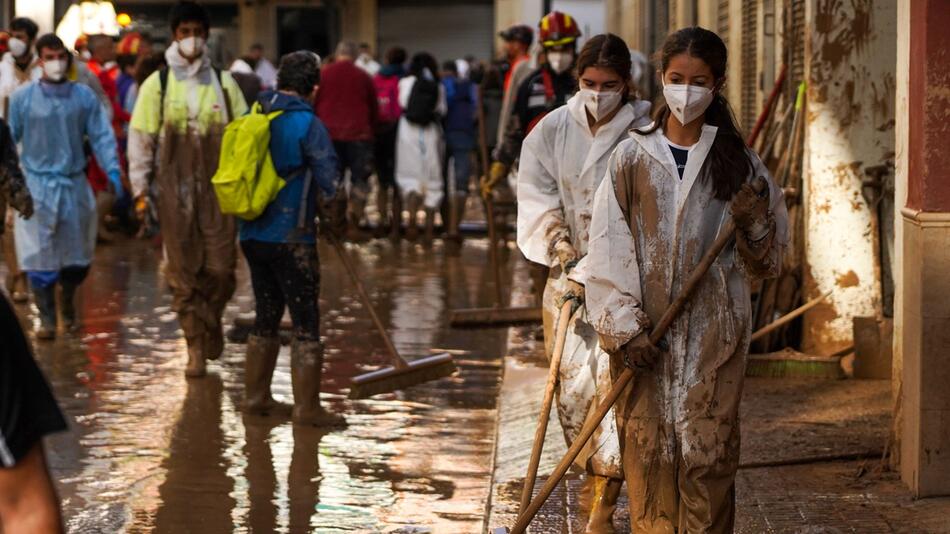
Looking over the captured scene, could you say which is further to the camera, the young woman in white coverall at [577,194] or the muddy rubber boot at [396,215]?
the muddy rubber boot at [396,215]

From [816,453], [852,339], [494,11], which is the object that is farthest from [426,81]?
[494,11]

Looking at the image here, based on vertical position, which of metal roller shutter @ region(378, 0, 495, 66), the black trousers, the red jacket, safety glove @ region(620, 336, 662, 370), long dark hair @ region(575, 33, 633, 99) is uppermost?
metal roller shutter @ region(378, 0, 495, 66)

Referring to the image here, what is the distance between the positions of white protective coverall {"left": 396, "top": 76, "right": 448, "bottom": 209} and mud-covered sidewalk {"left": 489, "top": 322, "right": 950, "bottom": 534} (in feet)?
27.4

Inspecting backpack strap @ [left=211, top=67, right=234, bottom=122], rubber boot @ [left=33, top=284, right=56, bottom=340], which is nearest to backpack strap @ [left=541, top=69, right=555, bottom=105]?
backpack strap @ [left=211, top=67, right=234, bottom=122]

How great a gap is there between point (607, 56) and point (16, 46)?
22.9ft

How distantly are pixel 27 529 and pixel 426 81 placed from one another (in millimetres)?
14686

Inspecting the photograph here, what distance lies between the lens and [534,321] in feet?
38.4

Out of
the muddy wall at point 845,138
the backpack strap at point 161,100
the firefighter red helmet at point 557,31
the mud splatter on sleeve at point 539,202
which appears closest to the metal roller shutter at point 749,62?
the firefighter red helmet at point 557,31

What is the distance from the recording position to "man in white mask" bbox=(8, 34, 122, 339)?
36.5 feet

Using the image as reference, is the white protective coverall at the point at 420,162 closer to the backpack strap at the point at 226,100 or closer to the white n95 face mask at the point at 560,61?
the white n95 face mask at the point at 560,61

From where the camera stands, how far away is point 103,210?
16.9 meters

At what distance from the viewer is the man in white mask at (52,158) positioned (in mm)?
11117

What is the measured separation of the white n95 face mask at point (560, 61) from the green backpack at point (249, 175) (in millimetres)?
2443

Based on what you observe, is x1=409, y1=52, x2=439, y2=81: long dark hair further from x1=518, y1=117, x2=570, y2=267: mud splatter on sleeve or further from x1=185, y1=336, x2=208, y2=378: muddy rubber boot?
x1=518, y1=117, x2=570, y2=267: mud splatter on sleeve
